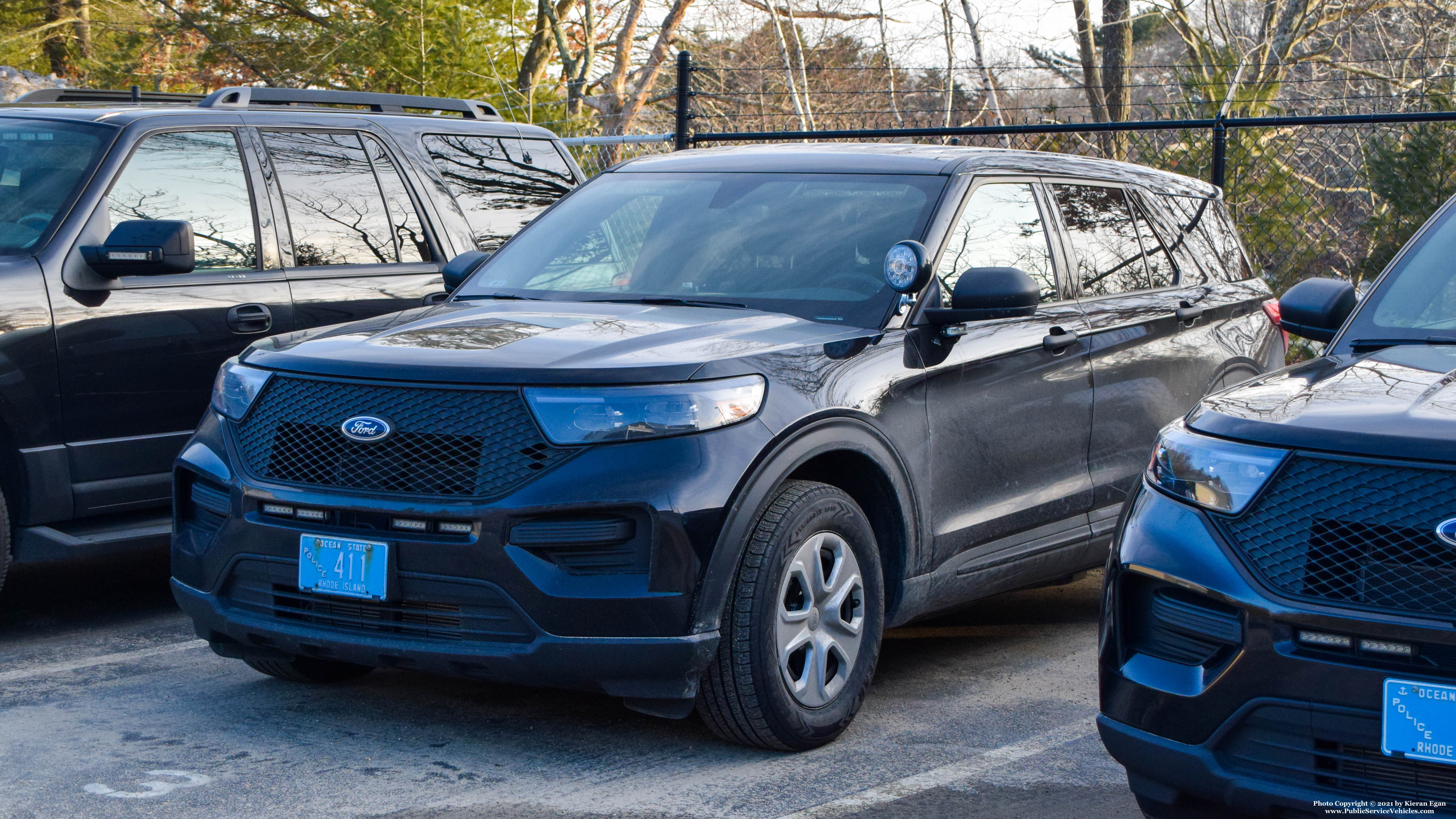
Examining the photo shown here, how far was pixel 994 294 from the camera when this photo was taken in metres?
4.46

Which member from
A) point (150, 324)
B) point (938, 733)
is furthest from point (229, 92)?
point (938, 733)

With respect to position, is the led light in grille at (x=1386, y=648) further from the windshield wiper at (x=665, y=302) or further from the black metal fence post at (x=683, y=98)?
the black metal fence post at (x=683, y=98)

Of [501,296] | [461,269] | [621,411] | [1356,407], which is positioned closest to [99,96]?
[461,269]

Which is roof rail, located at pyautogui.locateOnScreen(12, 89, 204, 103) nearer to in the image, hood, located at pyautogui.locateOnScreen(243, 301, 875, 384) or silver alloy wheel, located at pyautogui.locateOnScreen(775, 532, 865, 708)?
hood, located at pyautogui.locateOnScreen(243, 301, 875, 384)

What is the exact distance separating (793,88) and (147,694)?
1668 cm

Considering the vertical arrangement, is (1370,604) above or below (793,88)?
below

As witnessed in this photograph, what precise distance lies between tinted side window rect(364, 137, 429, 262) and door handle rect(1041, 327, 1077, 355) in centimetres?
289

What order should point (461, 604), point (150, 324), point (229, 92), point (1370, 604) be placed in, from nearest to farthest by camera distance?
point (1370, 604) < point (461, 604) < point (150, 324) < point (229, 92)

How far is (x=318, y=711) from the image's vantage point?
461 centimetres

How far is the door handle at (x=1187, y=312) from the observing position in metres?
5.73

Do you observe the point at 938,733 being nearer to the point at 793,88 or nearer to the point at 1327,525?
the point at 1327,525

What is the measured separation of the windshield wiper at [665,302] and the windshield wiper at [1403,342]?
180 centimetres

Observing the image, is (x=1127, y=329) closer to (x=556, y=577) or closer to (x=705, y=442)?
(x=705, y=442)

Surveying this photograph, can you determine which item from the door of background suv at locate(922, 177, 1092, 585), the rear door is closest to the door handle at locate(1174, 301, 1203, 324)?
the door of background suv at locate(922, 177, 1092, 585)
